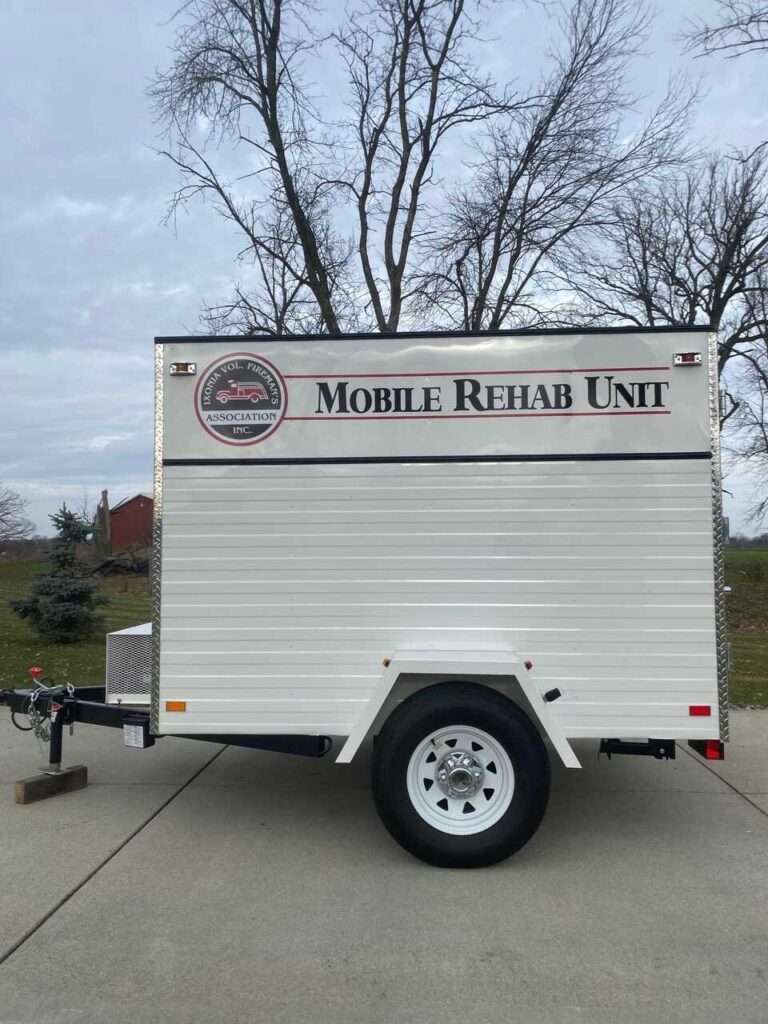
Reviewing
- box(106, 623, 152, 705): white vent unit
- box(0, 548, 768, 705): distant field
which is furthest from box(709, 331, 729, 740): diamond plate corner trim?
box(0, 548, 768, 705): distant field

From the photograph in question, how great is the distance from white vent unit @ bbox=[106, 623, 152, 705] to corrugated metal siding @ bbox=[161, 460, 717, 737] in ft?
2.21

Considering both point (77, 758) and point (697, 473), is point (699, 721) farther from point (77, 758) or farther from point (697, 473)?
point (77, 758)

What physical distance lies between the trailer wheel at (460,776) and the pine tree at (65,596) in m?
8.95

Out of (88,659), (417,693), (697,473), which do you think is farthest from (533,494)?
(88,659)

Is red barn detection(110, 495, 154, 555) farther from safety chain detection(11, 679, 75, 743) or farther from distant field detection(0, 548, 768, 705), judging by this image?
safety chain detection(11, 679, 75, 743)

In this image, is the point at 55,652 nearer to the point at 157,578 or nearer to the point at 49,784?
the point at 49,784

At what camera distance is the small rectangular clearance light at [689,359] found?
14.4 feet

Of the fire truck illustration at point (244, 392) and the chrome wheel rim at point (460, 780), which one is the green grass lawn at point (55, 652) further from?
the chrome wheel rim at point (460, 780)

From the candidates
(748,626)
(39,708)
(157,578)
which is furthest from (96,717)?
(748,626)

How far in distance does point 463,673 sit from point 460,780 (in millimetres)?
576

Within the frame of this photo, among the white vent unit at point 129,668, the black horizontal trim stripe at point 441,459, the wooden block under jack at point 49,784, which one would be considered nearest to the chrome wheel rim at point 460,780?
the black horizontal trim stripe at point 441,459

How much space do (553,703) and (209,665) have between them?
189 centimetres

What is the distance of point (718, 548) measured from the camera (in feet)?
14.3

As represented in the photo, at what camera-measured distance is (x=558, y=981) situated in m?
3.22
